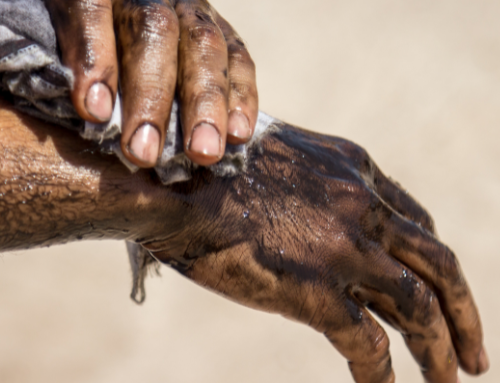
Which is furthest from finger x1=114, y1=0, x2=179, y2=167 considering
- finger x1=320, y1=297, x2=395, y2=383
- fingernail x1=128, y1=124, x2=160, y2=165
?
finger x1=320, y1=297, x2=395, y2=383

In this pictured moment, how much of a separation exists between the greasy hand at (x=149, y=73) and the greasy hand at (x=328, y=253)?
0.56 ft

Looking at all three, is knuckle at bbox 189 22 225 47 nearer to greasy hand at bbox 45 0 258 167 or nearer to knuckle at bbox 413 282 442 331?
greasy hand at bbox 45 0 258 167

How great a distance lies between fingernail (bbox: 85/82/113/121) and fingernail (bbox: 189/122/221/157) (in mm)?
173

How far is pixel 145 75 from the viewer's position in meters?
1.04

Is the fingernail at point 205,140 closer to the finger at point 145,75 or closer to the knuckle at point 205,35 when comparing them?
the finger at point 145,75

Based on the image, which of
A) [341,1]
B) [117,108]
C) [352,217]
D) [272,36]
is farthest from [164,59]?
[341,1]

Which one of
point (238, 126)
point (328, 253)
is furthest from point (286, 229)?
point (238, 126)

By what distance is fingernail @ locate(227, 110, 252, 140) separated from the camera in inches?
45.2

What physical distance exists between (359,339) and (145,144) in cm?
79

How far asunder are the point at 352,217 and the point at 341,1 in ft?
12.9

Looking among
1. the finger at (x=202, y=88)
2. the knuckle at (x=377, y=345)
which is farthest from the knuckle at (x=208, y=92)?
the knuckle at (x=377, y=345)

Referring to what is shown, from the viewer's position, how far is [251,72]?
1.28 m

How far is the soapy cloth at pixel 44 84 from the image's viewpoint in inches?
40.3

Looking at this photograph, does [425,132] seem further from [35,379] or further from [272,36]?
[35,379]
